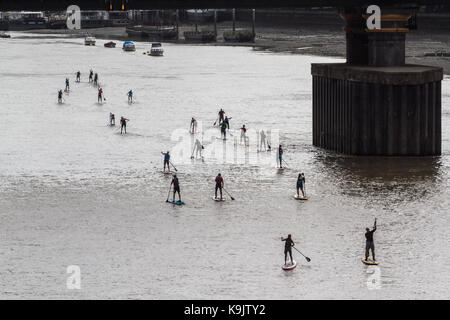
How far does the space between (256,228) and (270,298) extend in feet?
33.7

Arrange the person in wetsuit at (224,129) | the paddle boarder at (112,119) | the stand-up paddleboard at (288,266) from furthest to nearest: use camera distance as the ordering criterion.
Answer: the paddle boarder at (112,119) → the person in wetsuit at (224,129) → the stand-up paddleboard at (288,266)

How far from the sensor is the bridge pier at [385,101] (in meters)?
61.6

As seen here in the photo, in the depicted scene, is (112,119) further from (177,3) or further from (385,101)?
(385,101)

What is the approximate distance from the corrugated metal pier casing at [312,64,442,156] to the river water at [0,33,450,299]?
1.18 m

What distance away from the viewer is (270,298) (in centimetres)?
3459

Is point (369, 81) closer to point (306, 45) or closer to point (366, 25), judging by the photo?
point (366, 25)

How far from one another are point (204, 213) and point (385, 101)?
60.7 feet

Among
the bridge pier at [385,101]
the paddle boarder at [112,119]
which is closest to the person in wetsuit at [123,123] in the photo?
the paddle boarder at [112,119]

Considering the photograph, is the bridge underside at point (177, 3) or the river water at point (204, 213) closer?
the river water at point (204, 213)

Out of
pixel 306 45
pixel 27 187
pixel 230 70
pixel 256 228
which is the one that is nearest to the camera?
pixel 256 228

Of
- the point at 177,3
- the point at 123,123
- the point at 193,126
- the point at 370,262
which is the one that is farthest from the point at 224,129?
the point at 370,262

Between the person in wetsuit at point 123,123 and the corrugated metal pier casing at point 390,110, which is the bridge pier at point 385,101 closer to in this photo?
the corrugated metal pier casing at point 390,110

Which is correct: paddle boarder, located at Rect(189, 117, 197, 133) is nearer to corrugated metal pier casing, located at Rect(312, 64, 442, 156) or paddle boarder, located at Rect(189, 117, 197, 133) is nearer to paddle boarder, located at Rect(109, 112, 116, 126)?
paddle boarder, located at Rect(109, 112, 116, 126)

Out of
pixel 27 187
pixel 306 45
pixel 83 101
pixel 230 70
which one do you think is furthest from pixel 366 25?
pixel 306 45
